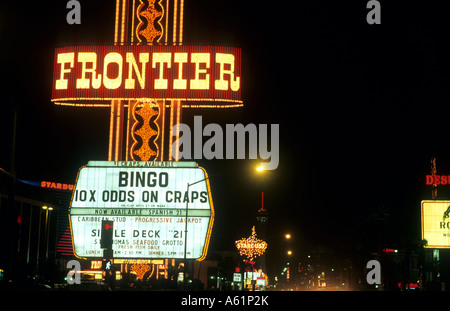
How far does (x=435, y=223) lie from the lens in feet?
217

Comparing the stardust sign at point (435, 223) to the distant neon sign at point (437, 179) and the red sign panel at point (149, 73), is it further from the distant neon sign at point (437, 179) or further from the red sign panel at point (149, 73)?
the red sign panel at point (149, 73)

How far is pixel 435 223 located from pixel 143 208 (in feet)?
126

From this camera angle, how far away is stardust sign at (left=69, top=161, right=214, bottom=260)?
36.8 meters

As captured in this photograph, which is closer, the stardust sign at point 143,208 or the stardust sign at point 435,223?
the stardust sign at point 143,208

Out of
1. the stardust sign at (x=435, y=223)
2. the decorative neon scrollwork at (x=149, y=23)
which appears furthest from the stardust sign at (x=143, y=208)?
the stardust sign at (x=435, y=223)

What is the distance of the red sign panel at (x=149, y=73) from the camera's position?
123ft

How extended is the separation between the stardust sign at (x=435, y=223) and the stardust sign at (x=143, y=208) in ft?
115

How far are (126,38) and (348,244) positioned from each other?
81299mm

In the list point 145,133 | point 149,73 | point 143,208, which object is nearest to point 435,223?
point 145,133

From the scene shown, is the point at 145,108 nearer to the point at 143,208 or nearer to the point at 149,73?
the point at 149,73

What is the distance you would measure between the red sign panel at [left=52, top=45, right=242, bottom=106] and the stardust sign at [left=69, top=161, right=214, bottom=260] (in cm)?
387

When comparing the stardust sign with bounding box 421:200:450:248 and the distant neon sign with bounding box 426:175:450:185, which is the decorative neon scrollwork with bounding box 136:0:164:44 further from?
the distant neon sign with bounding box 426:175:450:185
